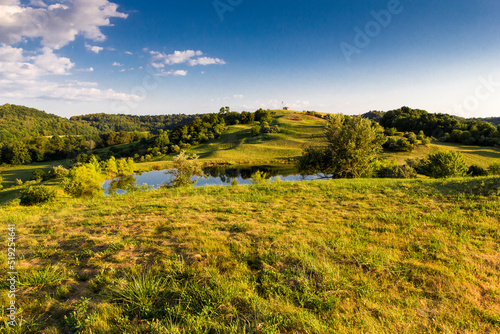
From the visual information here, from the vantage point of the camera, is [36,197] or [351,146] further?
[36,197]

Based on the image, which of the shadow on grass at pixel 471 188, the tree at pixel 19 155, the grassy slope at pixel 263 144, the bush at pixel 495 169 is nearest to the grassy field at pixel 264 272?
the shadow on grass at pixel 471 188

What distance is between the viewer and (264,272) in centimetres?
425

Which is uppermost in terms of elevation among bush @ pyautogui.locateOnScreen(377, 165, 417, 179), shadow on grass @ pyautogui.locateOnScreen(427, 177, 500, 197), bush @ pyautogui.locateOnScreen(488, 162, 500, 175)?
shadow on grass @ pyautogui.locateOnScreen(427, 177, 500, 197)

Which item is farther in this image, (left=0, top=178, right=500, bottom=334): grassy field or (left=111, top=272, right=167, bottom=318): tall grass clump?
(left=111, top=272, right=167, bottom=318): tall grass clump

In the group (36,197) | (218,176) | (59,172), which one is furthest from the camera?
(59,172)

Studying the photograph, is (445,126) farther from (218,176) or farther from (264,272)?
(264,272)

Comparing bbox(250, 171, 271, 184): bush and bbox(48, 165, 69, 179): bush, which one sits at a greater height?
bbox(250, 171, 271, 184): bush

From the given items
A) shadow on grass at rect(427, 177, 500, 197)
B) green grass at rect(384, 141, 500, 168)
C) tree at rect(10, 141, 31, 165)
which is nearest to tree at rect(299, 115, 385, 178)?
shadow on grass at rect(427, 177, 500, 197)

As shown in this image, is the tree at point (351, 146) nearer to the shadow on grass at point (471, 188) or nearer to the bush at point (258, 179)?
the bush at point (258, 179)

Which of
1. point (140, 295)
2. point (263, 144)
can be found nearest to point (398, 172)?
point (140, 295)

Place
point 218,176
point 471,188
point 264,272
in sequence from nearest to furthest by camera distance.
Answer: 1. point 264,272
2. point 471,188
3. point 218,176

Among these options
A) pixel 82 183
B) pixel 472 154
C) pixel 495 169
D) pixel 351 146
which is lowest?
pixel 82 183

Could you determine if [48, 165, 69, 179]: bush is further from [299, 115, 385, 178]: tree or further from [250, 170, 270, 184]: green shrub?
[299, 115, 385, 178]: tree

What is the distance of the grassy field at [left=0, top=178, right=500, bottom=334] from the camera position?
3066 mm
